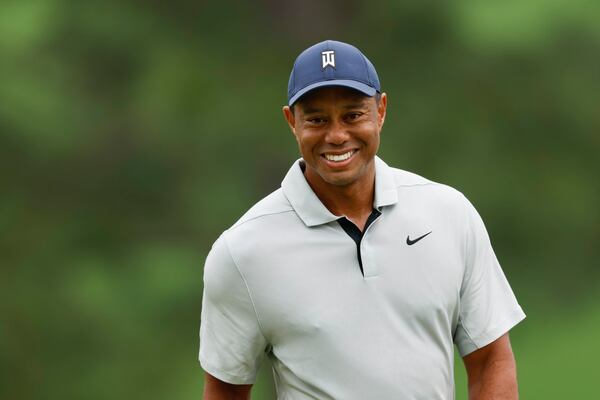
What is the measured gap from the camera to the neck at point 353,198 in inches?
138

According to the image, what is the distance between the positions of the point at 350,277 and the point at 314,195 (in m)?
0.23

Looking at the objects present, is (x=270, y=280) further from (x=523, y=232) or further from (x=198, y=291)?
(x=523, y=232)

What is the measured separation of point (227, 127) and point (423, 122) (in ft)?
4.04

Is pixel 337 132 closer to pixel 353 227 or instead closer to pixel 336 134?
pixel 336 134

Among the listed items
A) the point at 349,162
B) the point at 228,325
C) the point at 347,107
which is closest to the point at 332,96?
the point at 347,107

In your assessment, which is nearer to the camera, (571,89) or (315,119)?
(315,119)

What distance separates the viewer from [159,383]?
924 cm

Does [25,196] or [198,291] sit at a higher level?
[25,196]

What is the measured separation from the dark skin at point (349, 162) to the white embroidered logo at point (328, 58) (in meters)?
0.07

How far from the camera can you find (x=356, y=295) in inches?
134

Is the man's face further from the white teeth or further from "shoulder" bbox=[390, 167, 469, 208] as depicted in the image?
"shoulder" bbox=[390, 167, 469, 208]

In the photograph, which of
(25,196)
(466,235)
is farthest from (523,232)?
(466,235)

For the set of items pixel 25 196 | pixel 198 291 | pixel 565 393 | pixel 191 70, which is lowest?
pixel 565 393

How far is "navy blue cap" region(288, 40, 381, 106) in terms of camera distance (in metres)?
3.40
